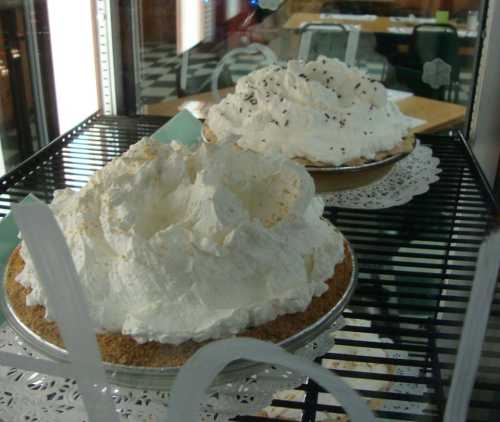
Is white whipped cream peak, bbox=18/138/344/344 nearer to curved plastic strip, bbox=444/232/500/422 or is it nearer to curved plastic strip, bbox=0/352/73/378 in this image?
curved plastic strip, bbox=0/352/73/378

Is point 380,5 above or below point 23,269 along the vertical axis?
above

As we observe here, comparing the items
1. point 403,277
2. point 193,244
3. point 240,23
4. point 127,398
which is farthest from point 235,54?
point 127,398

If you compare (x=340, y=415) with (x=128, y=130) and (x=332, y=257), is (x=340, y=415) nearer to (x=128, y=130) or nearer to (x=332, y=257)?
(x=332, y=257)

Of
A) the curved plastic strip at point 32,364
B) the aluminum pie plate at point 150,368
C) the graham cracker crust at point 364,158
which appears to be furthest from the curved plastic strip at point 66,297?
the graham cracker crust at point 364,158

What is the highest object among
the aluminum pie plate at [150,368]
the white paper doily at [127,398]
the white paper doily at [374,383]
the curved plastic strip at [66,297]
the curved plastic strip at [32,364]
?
the curved plastic strip at [66,297]

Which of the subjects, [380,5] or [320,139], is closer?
[320,139]

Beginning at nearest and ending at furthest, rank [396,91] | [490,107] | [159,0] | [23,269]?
1. [23,269]
2. [490,107]
3. [159,0]
4. [396,91]

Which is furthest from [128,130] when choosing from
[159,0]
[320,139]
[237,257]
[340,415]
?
[340,415]

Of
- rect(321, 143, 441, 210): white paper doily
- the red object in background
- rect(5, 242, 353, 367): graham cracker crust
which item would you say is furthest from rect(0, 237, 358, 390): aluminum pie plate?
the red object in background

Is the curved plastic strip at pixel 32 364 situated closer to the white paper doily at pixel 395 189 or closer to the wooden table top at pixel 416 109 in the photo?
the white paper doily at pixel 395 189
